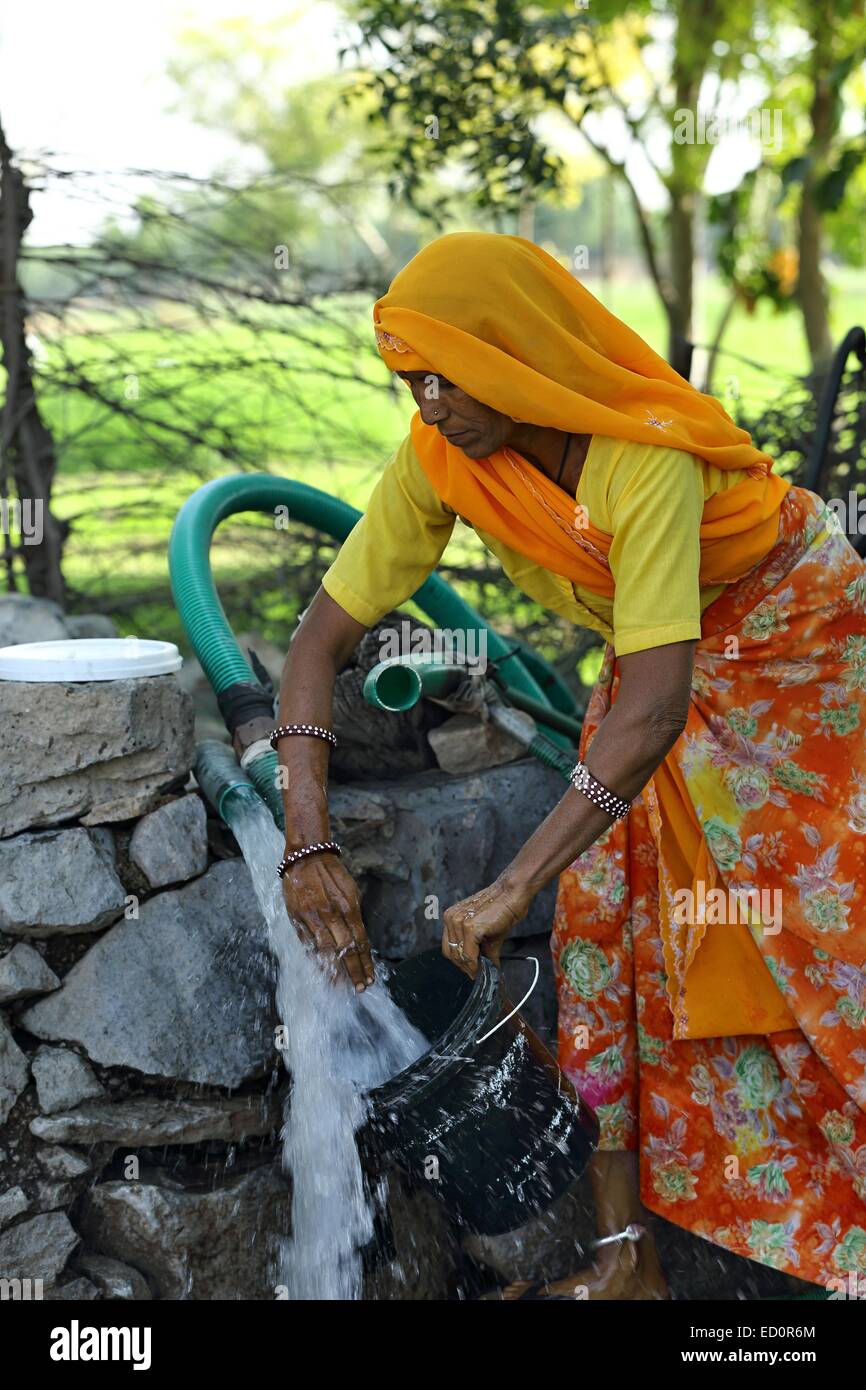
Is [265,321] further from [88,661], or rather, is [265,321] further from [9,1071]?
[9,1071]

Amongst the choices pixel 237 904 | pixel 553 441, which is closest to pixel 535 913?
pixel 237 904

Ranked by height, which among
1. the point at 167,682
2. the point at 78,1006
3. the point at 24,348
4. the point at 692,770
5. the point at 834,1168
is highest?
the point at 24,348

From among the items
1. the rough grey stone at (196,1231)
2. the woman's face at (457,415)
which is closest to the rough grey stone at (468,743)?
the rough grey stone at (196,1231)

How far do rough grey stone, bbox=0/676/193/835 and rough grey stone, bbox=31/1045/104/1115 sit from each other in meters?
0.46

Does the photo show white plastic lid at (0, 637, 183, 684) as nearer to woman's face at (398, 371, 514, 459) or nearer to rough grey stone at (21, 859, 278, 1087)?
rough grey stone at (21, 859, 278, 1087)

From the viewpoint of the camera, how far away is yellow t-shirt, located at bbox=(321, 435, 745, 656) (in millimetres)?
2055

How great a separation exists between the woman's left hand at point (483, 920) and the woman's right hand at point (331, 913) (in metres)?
0.30

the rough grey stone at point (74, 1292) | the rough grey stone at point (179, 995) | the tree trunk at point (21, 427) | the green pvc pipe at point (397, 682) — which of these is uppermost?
the tree trunk at point (21, 427)

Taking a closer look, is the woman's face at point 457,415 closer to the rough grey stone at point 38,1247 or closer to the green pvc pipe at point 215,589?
the green pvc pipe at point 215,589

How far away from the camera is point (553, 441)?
2271 millimetres

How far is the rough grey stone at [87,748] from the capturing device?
268 cm

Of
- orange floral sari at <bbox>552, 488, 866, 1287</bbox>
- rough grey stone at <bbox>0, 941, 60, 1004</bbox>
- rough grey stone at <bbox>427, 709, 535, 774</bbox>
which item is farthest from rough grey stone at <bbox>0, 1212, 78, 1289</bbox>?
rough grey stone at <bbox>427, 709, 535, 774</bbox>

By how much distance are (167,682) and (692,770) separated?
1116 millimetres

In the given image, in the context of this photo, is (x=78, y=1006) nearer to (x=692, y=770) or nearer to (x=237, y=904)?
(x=237, y=904)
